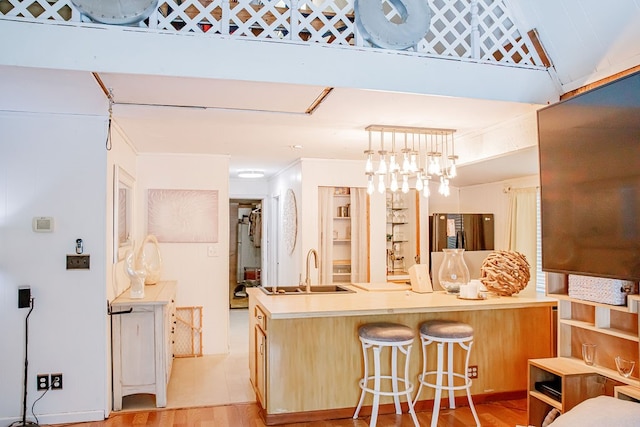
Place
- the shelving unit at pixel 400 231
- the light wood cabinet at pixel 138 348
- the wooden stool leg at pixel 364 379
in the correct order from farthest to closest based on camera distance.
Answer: the shelving unit at pixel 400 231 → the light wood cabinet at pixel 138 348 → the wooden stool leg at pixel 364 379

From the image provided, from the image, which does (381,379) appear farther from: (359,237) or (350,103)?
(359,237)

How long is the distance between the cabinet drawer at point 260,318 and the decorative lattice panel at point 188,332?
1.59m

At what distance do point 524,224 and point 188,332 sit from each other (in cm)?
377

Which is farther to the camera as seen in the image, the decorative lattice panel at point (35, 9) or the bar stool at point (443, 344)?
the bar stool at point (443, 344)

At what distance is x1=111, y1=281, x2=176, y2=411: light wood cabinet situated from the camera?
146 inches

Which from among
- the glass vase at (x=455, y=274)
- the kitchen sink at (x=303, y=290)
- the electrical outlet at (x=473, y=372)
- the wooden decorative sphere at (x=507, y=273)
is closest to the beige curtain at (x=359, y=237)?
the kitchen sink at (x=303, y=290)

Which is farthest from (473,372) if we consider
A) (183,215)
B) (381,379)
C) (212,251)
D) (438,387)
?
(183,215)

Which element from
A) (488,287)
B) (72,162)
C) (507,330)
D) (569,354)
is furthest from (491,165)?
(72,162)

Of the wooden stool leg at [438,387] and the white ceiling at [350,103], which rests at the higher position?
the white ceiling at [350,103]

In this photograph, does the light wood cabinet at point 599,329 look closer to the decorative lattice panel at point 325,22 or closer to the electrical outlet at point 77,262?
the decorative lattice panel at point 325,22

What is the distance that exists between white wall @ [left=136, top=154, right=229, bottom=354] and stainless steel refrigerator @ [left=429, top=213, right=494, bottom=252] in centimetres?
249

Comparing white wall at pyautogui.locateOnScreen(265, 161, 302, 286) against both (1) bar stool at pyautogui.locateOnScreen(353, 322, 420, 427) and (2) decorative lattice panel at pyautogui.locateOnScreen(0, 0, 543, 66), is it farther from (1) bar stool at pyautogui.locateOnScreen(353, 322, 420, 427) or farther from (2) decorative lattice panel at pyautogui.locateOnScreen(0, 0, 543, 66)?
(2) decorative lattice panel at pyautogui.locateOnScreen(0, 0, 543, 66)

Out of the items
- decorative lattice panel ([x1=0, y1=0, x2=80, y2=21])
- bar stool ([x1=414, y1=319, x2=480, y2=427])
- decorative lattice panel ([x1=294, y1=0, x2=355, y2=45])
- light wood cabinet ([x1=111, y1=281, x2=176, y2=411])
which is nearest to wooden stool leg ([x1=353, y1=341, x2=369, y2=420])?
bar stool ([x1=414, y1=319, x2=480, y2=427])

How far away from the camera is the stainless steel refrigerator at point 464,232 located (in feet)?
19.1
